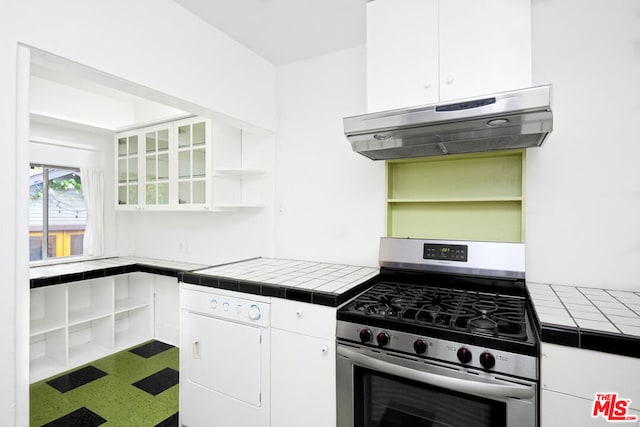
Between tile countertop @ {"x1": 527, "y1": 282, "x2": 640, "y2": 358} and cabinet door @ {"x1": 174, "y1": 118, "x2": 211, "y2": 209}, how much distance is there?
2.21 m

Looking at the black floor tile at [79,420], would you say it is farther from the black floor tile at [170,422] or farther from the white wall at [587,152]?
the white wall at [587,152]

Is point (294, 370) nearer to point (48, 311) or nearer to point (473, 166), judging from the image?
point (473, 166)

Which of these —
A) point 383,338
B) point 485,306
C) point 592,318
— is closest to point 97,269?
point 383,338

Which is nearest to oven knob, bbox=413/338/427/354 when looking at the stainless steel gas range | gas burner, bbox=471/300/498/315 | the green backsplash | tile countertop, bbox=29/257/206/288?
the stainless steel gas range

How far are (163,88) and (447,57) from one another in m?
1.45

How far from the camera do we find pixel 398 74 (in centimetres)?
163

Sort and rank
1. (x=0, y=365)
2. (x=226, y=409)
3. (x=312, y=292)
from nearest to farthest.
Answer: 1. (x=0, y=365)
2. (x=312, y=292)
3. (x=226, y=409)

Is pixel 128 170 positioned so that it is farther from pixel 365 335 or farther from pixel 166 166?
pixel 365 335

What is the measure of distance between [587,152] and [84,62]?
7.81ft

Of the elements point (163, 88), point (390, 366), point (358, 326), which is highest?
point (163, 88)

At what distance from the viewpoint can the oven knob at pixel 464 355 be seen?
1144 millimetres

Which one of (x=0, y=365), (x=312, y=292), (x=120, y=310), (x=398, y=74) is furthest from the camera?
(x=120, y=310)

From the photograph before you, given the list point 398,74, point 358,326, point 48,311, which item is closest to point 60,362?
point 48,311

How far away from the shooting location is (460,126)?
1.44 metres
